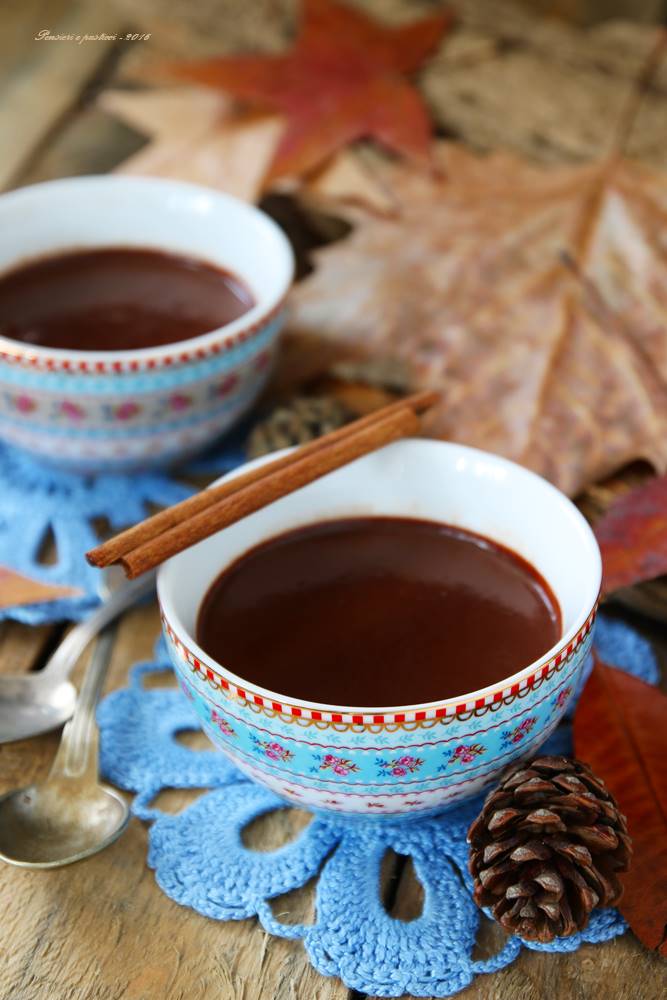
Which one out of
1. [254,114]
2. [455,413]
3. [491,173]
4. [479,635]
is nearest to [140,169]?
[254,114]

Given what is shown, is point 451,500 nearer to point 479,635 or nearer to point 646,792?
point 479,635

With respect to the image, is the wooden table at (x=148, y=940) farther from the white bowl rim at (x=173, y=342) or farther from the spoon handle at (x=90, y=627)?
the white bowl rim at (x=173, y=342)

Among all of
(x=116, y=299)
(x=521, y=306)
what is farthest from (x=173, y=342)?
(x=521, y=306)

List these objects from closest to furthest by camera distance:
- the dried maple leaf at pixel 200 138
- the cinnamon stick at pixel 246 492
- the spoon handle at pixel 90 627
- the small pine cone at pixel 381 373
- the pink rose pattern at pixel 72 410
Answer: the cinnamon stick at pixel 246 492
the spoon handle at pixel 90 627
the pink rose pattern at pixel 72 410
the small pine cone at pixel 381 373
the dried maple leaf at pixel 200 138

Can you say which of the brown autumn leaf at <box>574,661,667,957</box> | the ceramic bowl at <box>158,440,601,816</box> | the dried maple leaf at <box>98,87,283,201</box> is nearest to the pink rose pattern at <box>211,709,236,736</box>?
the ceramic bowl at <box>158,440,601,816</box>

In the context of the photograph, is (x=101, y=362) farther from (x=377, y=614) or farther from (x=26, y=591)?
(x=377, y=614)

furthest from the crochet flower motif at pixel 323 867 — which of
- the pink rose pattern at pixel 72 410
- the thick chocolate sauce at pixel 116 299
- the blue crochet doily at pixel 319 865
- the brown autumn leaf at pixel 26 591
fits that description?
the thick chocolate sauce at pixel 116 299
